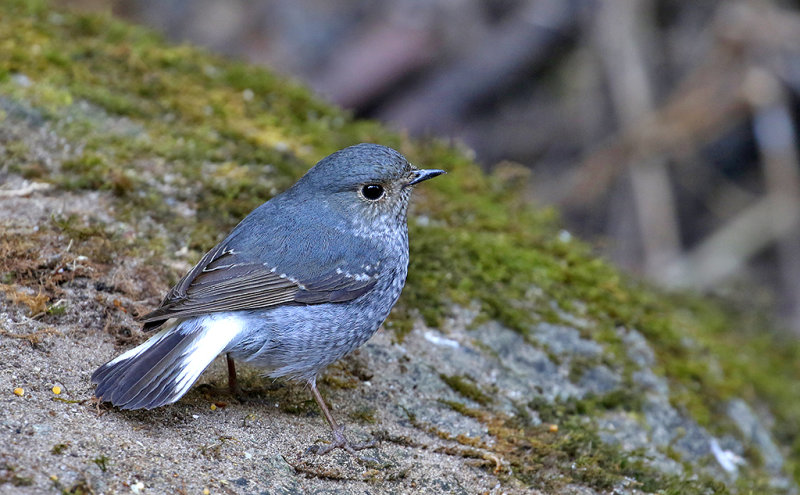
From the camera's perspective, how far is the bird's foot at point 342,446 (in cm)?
368

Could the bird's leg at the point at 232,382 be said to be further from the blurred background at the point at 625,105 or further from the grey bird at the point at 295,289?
the blurred background at the point at 625,105

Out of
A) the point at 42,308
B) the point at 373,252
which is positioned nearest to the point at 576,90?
the point at 373,252

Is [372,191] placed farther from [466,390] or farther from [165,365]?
[165,365]

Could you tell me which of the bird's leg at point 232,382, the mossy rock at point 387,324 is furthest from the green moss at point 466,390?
the bird's leg at point 232,382

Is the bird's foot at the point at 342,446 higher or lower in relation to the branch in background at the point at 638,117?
lower

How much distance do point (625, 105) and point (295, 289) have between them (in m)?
6.60

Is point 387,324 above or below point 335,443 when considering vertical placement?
above

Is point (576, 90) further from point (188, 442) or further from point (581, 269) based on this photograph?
point (188, 442)

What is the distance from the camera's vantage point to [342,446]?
377 cm

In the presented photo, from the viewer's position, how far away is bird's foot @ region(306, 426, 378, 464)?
3.68 meters

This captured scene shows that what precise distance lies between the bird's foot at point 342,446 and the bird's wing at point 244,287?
67 cm

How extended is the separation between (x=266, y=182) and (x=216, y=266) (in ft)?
5.46

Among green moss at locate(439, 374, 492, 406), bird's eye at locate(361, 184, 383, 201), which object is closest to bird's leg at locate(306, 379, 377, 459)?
green moss at locate(439, 374, 492, 406)

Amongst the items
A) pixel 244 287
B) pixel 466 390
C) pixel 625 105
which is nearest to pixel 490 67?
pixel 625 105
